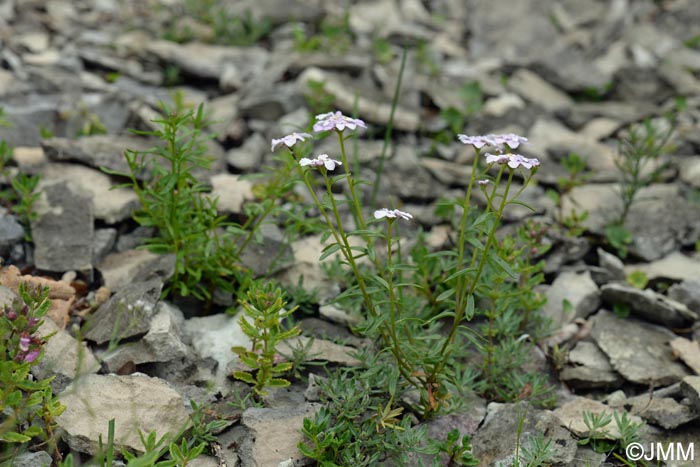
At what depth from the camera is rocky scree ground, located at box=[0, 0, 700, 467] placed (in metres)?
3.09

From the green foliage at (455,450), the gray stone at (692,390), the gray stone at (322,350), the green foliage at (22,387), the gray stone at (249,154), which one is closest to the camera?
the green foliage at (22,387)

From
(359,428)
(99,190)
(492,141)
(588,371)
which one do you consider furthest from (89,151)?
(588,371)

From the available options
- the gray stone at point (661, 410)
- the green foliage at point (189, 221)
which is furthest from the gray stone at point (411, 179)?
the gray stone at point (661, 410)

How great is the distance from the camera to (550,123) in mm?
5414

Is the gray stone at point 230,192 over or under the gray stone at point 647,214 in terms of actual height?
under

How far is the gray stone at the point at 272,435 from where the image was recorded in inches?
110

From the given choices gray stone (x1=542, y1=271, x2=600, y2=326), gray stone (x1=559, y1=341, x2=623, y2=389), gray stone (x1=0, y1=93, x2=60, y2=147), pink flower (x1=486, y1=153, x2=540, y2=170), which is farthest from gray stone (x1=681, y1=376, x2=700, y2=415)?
gray stone (x1=0, y1=93, x2=60, y2=147)

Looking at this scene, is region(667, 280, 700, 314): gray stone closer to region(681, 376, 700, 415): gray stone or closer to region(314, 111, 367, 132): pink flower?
region(681, 376, 700, 415): gray stone

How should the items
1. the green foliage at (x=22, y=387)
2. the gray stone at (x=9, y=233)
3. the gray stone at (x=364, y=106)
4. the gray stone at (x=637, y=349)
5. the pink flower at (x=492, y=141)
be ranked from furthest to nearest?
the gray stone at (x=364, y=106) < the gray stone at (x=9, y=233) < the gray stone at (x=637, y=349) < the pink flower at (x=492, y=141) < the green foliage at (x=22, y=387)

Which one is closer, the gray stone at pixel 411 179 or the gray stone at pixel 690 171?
the gray stone at pixel 411 179

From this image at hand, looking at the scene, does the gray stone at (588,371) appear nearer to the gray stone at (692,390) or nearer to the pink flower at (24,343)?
the gray stone at (692,390)

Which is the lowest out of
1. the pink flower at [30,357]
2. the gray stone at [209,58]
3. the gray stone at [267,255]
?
the gray stone at [267,255]

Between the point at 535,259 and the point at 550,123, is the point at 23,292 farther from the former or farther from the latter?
the point at 550,123

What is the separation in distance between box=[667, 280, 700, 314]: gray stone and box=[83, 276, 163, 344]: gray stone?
8.43ft
